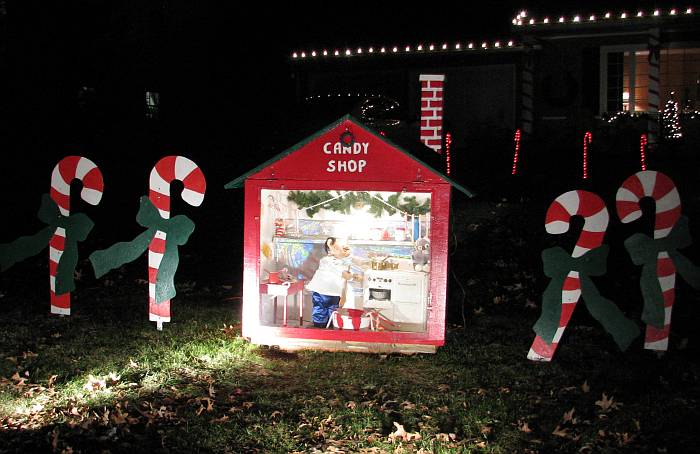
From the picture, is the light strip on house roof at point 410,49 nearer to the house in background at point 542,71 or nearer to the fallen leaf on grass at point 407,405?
the house in background at point 542,71

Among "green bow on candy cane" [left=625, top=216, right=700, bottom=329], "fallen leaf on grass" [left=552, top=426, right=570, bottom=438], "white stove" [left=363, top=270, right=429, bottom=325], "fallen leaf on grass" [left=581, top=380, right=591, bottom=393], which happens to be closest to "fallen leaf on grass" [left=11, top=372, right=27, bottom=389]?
"white stove" [left=363, top=270, right=429, bottom=325]

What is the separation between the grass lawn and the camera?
559 centimetres

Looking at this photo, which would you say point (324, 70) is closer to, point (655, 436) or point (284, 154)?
point (284, 154)

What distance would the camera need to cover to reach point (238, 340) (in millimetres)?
8258

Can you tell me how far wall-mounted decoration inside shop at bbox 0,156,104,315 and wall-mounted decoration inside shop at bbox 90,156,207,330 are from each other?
56 cm

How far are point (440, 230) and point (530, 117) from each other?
1276cm

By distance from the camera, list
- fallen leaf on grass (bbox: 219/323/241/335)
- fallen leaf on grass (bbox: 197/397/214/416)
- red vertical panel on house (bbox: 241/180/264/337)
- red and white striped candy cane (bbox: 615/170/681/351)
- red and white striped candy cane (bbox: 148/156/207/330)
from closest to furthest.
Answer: fallen leaf on grass (bbox: 197/397/214/416)
red and white striped candy cane (bbox: 615/170/681/351)
red vertical panel on house (bbox: 241/180/264/337)
red and white striped candy cane (bbox: 148/156/207/330)
fallen leaf on grass (bbox: 219/323/241/335)

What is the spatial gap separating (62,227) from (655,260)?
6.65 meters

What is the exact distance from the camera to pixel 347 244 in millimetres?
8102

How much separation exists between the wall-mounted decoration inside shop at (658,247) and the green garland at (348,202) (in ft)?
6.67

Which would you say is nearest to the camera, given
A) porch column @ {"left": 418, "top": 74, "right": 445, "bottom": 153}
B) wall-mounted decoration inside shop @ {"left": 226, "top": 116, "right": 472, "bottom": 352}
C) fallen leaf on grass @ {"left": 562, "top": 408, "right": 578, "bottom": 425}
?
fallen leaf on grass @ {"left": 562, "top": 408, "right": 578, "bottom": 425}

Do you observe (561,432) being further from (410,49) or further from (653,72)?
(410,49)

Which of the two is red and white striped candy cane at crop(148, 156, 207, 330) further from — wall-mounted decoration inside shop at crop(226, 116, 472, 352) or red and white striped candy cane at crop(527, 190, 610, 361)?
red and white striped candy cane at crop(527, 190, 610, 361)

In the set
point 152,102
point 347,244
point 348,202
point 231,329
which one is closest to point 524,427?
point 347,244
